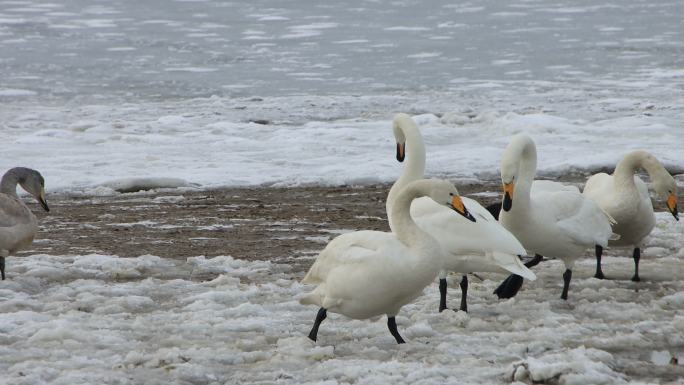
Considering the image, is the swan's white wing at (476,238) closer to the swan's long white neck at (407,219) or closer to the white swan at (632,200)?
the swan's long white neck at (407,219)

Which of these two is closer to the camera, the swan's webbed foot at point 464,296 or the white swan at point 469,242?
the white swan at point 469,242

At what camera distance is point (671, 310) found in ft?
21.5

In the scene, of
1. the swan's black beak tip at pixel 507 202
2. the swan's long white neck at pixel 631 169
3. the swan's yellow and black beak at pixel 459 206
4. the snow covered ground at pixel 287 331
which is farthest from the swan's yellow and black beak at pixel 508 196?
the swan's long white neck at pixel 631 169

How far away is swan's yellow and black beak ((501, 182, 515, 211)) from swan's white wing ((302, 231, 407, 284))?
1090mm

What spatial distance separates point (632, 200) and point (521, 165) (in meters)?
1.03

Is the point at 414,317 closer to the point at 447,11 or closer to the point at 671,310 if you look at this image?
the point at 671,310

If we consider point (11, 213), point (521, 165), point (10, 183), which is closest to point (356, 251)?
point (521, 165)

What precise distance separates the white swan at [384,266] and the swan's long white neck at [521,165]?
113cm

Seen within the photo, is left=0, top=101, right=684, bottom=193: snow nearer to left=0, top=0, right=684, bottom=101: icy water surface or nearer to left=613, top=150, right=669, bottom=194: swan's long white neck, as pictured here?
left=0, top=0, right=684, bottom=101: icy water surface

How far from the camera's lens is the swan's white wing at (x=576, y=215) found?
705cm

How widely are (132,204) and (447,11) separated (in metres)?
22.1

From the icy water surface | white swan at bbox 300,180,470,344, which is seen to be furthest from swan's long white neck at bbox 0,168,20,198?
the icy water surface

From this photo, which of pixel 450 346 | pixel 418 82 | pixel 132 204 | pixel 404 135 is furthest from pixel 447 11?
pixel 450 346

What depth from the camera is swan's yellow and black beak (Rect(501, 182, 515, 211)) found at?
661cm
